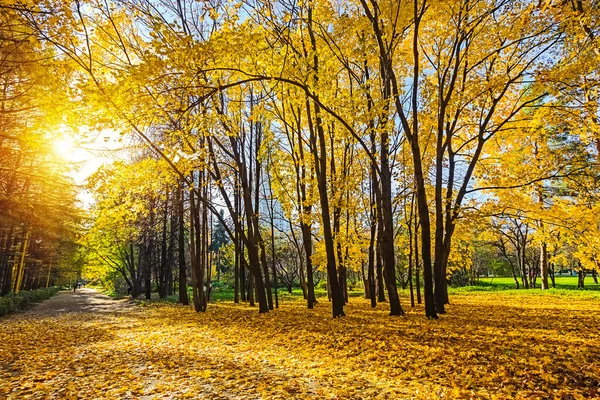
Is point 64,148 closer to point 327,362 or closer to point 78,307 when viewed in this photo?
point 327,362

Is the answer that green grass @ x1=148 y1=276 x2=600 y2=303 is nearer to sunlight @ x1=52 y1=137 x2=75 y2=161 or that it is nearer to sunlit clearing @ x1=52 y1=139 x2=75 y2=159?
sunlight @ x1=52 y1=137 x2=75 y2=161

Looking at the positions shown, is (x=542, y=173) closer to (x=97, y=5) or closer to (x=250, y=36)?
(x=250, y=36)

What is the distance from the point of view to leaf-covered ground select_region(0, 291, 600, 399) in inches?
153

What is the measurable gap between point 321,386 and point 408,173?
492 inches

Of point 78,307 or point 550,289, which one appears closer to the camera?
point 78,307

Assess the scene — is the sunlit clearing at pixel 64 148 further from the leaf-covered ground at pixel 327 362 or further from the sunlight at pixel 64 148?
the leaf-covered ground at pixel 327 362

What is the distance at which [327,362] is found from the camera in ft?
17.1

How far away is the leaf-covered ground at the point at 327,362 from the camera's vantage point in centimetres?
390

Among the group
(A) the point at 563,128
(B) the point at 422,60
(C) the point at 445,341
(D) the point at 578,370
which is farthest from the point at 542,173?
(D) the point at 578,370

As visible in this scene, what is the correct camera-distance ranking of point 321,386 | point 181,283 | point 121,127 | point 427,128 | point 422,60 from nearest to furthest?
point 321,386
point 121,127
point 422,60
point 427,128
point 181,283

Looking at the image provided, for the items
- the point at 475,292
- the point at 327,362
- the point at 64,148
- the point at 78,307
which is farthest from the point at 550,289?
the point at 78,307

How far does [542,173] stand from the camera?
10.4 m

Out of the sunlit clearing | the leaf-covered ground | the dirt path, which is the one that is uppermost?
the sunlit clearing

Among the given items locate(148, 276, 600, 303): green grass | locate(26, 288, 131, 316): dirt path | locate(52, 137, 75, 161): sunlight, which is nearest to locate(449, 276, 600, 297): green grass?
locate(148, 276, 600, 303): green grass
